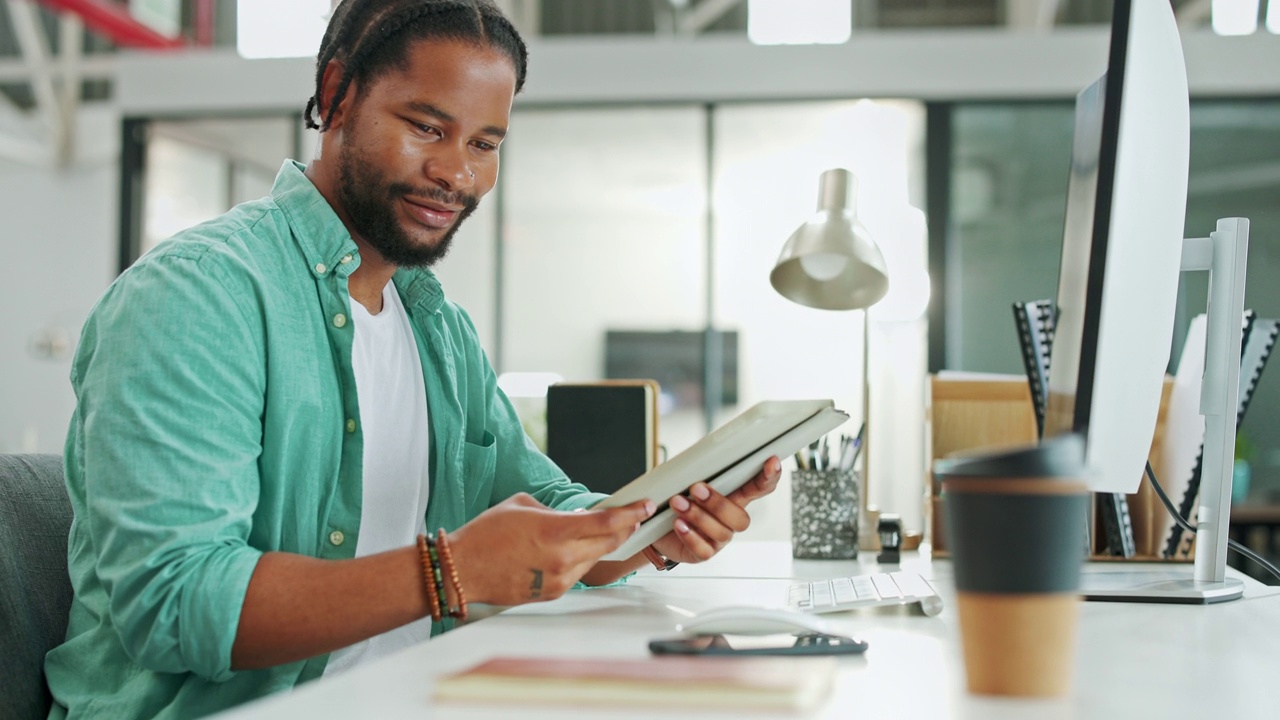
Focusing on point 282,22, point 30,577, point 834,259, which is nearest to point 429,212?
point 30,577

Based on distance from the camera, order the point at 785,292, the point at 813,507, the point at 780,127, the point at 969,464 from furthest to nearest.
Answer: the point at 780,127 < the point at 785,292 < the point at 813,507 < the point at 969,464

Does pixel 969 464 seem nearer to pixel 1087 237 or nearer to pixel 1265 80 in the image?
pixel 1087 237

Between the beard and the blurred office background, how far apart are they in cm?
352

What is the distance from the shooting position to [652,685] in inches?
24.9

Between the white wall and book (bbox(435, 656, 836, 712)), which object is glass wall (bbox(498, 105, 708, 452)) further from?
book (bbox(435, 656, 836, 712))

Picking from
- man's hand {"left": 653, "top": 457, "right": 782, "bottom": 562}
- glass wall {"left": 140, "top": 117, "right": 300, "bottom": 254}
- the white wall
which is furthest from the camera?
the white wall

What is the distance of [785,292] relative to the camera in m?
1.98

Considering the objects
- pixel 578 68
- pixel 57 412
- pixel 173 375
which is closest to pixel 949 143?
pixel 578 68

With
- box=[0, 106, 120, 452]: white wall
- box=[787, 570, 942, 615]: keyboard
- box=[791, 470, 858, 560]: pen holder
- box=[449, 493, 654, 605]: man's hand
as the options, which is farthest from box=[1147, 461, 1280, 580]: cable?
box=[0, 106, 120, 452]: white wall

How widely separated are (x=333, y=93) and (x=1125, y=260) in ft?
3.00

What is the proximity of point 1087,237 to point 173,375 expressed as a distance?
86 centimetres

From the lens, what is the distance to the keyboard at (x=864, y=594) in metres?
1.09

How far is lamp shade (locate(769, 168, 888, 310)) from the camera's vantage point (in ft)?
6.08

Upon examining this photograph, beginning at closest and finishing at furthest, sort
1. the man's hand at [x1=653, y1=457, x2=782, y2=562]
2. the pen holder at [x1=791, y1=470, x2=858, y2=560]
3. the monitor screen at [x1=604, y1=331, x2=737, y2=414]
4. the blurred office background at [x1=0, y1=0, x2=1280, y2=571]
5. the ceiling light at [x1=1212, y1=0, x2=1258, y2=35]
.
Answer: the man's hand at [x1=653, y1=457, x2=782, y2=562]
the pen holder at [x1=791, y1=470, x2=858, y2=560]
the blurred office background at [x1=0, y1=0, x2=1280, y2=571]
the monitor screen at [x1=604, y1=331, x2=737, y2=414]
the ceiling light at [x1=1212, y1=0, x2=1258, y2=35]
